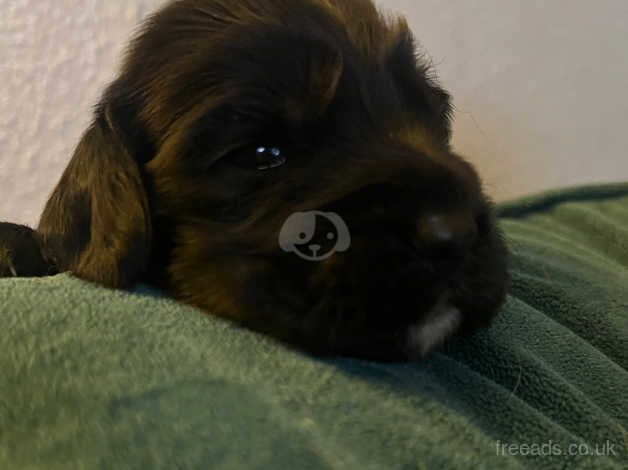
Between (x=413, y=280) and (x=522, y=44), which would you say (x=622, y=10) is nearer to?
(x=522, y=44)

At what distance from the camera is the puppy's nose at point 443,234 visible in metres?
0.85

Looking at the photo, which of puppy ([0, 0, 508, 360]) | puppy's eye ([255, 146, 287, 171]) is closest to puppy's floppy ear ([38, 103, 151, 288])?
puppy ([0, 0, 508, 360])

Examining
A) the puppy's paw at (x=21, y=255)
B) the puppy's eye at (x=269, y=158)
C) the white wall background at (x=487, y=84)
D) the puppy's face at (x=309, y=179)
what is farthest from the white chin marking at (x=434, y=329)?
the white wall background at (x=487, y=84)

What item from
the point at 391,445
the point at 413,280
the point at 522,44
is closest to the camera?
the point at 391,445

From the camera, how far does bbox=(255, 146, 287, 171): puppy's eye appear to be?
3.47ft

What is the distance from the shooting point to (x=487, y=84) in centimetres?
269

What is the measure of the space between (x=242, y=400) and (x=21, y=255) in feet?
2.28

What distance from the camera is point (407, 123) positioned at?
1115 mm

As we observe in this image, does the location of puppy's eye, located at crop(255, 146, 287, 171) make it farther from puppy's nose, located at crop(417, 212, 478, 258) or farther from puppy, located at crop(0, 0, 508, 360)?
puppy's nose, located at crop(417, 212, 478, 258)

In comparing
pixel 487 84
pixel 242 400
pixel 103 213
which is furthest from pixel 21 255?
pixel 487 84

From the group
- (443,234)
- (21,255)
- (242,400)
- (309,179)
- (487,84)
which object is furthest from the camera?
(487,84)

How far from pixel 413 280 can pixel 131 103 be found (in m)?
0.63

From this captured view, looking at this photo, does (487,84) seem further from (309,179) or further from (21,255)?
(21,255)

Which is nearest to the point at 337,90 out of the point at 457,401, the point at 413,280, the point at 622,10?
the point at 413,280
